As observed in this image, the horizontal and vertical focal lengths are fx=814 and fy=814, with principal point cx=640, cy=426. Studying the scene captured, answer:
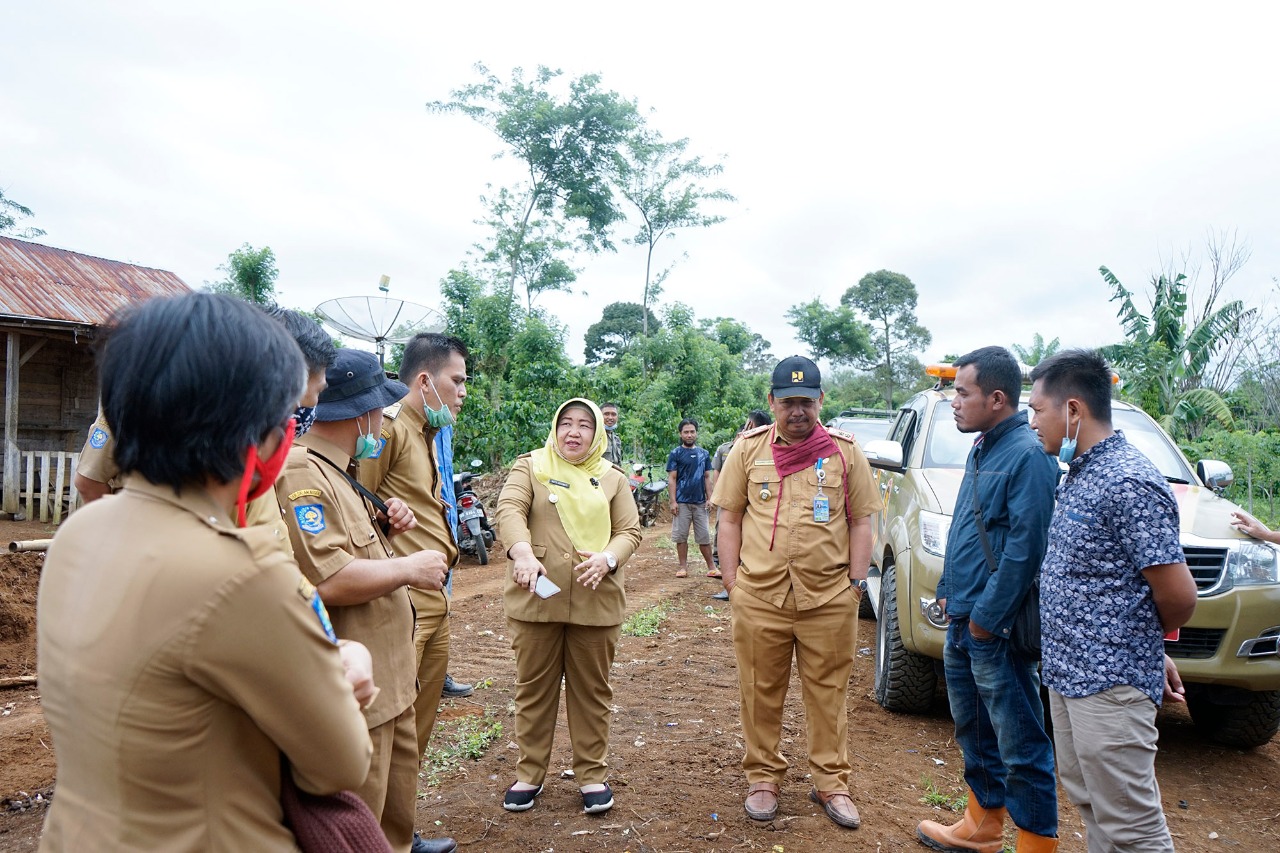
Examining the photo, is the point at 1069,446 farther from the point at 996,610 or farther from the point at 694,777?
the point at 694,777

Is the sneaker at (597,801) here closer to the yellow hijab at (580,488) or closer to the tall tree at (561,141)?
the yellow hijab at (580,488)

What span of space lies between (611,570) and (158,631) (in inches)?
106

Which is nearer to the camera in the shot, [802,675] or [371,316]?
[802,675]

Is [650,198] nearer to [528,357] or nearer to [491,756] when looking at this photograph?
[528,357]

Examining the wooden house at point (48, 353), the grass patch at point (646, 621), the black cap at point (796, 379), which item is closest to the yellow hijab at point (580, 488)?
the black cap at point (796, 379)

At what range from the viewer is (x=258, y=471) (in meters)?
1.33

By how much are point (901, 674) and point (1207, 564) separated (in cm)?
169

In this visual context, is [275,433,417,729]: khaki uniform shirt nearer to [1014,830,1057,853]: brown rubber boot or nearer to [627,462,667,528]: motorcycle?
[1014,830,1057,853]: brown rubber boot

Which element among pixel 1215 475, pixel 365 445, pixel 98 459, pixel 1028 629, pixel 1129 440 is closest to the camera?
pixel 365 445

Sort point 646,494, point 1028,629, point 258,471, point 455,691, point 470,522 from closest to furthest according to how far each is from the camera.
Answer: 1. point 258,471
2. point 1028,629
3. point 455,691
4. point 470,522
5. point 646,494

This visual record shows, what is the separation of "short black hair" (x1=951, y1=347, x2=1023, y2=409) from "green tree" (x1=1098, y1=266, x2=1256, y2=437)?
18126mm

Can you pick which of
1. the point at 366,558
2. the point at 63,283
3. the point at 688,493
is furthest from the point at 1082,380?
the point at 63,283

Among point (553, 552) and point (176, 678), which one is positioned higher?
point (176, 678)

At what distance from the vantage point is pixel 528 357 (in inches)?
547
